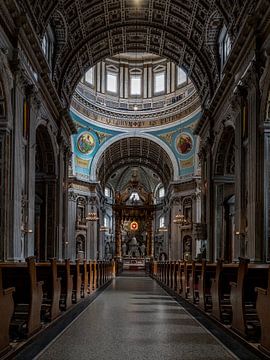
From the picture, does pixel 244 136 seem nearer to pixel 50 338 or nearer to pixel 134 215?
pixel 50 338

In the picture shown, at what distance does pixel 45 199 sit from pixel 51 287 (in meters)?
12.6

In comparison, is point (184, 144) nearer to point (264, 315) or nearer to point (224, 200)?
point (224, 200)

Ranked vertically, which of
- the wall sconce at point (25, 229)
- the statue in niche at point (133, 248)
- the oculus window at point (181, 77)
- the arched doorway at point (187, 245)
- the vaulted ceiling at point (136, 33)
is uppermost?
the oculus window at point (181, 77)

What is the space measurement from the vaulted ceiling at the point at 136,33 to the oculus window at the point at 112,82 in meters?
13.1

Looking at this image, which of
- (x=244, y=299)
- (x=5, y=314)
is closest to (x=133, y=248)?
(x=244, y=299)

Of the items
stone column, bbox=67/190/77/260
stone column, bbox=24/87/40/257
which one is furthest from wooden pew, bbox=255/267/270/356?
stone column, bbox=67/190/77/260

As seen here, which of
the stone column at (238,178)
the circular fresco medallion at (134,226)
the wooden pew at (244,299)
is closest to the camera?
the wooden pew at (244,299)

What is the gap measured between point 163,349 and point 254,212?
754 cm

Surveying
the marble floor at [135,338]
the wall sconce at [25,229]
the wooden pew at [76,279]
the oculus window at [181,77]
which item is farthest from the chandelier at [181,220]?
the marble floor at [135,338]

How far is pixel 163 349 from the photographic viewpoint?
5496 mm

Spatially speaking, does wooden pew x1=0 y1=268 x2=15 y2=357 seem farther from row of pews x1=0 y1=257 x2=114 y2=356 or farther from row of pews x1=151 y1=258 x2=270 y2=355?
row of pews x1=151 y1=258 x2=270 y2=355

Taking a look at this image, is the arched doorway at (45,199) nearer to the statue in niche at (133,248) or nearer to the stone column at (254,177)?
the stone column at (254,177)

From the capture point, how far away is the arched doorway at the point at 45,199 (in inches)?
762

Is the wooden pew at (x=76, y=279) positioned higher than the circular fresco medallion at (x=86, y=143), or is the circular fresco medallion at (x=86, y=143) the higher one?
the circular fresco medallion at (x=86, y=143)
